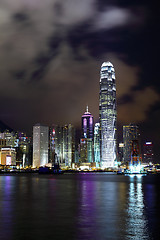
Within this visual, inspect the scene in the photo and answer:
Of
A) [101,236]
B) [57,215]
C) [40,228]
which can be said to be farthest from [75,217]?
[101,236]

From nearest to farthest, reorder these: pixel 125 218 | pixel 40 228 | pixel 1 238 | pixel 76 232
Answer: pixel 1 238 < pixel 76 232 < pixel 40 228 < pixel 125 218

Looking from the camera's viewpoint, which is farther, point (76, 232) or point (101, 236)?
point (76, 232)

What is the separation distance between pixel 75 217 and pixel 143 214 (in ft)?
21.3

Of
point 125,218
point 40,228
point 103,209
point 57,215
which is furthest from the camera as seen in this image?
point 103,209

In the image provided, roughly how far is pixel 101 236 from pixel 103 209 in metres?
13.7

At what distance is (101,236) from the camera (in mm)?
20344

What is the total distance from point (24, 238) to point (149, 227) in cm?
918

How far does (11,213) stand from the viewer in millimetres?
30438

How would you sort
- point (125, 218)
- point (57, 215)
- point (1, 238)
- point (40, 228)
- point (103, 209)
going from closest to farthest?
1. point (1, 238)
2. point (40, 228)
3. point (125, 218)
4. point (57, 215)
5. point (103, 209)

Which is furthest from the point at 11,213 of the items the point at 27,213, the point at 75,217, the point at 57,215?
the point at 75,217

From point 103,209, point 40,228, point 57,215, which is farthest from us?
point 103,209

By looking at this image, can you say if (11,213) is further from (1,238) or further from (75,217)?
(1,238)

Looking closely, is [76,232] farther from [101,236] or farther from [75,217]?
[75,217]

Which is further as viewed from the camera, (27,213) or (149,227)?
(27,213)
